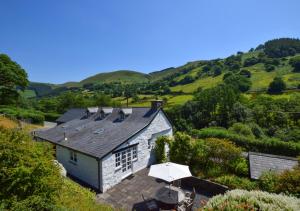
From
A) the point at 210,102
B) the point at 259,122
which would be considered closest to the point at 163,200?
the point at 259,122

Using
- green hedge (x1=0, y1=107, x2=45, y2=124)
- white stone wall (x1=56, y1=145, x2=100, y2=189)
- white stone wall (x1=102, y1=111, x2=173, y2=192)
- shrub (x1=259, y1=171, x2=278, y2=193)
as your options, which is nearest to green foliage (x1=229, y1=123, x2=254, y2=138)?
white stone wall (x1=102, y1=111, x2=173, y2=192)

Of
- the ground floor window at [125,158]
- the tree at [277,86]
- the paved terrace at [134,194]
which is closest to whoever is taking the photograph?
the paved terrace at [134,194]

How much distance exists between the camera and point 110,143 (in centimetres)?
1520

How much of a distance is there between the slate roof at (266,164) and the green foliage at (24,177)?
1277 cm

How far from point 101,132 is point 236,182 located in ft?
40.3

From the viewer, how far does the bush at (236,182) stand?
1202 cm

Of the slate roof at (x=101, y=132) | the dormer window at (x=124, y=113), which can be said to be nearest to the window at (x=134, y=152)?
the slate roof at (x=101, y=132)

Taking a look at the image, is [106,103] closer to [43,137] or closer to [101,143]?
[43,137]

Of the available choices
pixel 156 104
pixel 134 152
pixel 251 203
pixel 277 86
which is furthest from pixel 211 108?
pixel 251 203

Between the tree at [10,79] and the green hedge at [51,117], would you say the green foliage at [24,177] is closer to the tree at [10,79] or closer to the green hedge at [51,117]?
the tree at [10,79]

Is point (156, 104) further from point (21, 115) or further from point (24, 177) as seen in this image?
point (21, 115)

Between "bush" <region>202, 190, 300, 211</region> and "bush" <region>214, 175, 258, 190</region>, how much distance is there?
20.1ft

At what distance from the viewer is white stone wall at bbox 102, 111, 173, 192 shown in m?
14.0

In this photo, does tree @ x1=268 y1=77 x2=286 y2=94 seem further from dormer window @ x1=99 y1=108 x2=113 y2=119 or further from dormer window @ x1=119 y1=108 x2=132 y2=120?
dormer window @ x1=99 y1=108 x2=113 y2=119
